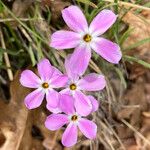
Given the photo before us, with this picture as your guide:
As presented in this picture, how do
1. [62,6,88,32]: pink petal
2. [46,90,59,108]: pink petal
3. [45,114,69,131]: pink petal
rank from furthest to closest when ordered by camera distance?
[45,114,69,131]: pink petal
[46,90,59,108]: pink petal
[62,6,88,32]: pink petal

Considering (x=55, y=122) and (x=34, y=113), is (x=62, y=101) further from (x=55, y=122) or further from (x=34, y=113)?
(x=34, y=113)

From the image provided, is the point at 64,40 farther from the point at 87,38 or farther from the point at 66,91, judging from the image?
the point at 66,91

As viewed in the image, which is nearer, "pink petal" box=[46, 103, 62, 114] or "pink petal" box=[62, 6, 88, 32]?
"pink petal" box=[62, 6, 88, 32]

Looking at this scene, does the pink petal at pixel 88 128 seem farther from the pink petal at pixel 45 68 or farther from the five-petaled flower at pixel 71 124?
the pink petal at pixel 45 68

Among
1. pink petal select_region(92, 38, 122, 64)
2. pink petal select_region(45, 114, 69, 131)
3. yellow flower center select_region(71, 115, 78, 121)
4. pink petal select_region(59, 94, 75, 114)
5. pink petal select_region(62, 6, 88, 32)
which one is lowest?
yellow flower center select_region(71, 115, 78, 121)

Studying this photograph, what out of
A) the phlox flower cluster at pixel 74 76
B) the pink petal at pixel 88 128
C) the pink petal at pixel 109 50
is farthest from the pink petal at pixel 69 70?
the pink petal at pixel 88 128

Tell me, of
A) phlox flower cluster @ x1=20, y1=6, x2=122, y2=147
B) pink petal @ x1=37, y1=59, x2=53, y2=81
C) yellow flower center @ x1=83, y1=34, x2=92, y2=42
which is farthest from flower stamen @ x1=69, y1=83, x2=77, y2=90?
yellow flower center @ x1=83, y1=34, x2=92, y2=42

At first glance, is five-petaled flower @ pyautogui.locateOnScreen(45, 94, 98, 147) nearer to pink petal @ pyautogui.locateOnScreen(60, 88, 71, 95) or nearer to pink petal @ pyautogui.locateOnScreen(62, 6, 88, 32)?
pink petal @ pyautogui.locateOnScreen(60, 88, 71, 95)
